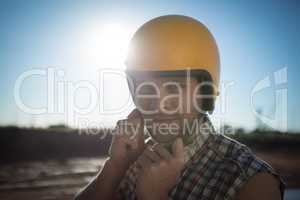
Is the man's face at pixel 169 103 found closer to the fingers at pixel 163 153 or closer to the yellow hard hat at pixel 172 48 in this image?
the yellow hard hat at pixel 172 48

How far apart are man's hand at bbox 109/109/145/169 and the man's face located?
0.82 ft

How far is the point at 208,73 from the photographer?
3223 mm

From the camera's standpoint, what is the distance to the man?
2.48 m

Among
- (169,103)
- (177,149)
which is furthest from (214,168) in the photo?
(169,103)

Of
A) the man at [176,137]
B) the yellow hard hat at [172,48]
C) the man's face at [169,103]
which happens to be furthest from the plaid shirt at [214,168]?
the yellow hard hat at [172,48]

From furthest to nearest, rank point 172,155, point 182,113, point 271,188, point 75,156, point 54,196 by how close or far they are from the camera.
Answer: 1. point 75,156
2. point 54,196
3. point 182,113
4. point 172,155
5. point 271,188

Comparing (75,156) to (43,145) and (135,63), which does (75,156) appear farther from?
(135,63)

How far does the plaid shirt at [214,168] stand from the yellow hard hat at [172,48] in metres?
0.46

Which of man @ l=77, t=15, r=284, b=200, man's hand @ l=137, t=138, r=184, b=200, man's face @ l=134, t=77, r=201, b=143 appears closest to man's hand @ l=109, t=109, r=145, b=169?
man @ l=77, t=15, r=284, b=200

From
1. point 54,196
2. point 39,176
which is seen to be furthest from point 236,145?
point 39,176

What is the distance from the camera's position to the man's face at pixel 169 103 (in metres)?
2.89

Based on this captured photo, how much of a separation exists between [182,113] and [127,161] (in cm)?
65

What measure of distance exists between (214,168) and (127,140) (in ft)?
2.64

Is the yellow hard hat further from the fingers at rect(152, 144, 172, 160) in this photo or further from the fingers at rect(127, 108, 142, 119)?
the fingers at rect(152, 144, 172, 160)
